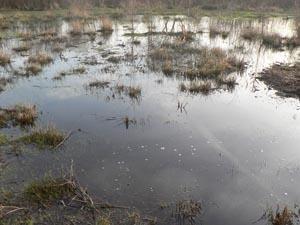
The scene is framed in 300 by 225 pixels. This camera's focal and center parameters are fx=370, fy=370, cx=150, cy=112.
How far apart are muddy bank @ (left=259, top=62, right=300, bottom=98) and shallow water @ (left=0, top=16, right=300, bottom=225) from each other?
327 mm

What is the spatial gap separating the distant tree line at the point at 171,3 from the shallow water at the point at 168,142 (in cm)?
1382

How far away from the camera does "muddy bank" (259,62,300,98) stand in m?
10.8

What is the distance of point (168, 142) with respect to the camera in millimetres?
7875

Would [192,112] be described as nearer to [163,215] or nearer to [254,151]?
[254,151]

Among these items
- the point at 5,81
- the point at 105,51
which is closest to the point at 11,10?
the point at 105,51

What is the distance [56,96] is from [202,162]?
513cm

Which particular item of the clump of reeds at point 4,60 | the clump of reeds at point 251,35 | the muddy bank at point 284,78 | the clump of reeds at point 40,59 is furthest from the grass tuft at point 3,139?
the clump of reeds at point 251,35

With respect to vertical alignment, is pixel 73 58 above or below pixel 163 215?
above

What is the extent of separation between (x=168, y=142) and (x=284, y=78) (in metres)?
5.52

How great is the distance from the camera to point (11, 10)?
81.5 feet

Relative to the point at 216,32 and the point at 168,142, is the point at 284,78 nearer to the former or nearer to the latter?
the point at 168,142

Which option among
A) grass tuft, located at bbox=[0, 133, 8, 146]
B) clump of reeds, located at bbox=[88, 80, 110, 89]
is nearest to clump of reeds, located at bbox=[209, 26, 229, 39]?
clump of reeds, located at bbox=[88, 80, 110, 89]

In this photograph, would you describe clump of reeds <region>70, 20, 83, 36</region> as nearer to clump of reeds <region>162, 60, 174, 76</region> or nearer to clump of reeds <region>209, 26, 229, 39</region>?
clump of reeds <region>209, 26, 229, 39</region>

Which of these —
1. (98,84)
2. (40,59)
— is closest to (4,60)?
(40,59)
